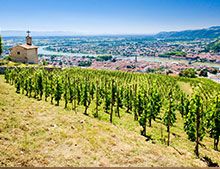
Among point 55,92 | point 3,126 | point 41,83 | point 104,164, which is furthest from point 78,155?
point 41,83

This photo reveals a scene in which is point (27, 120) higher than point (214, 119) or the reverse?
higher

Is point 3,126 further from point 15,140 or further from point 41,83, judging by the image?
point 41,83

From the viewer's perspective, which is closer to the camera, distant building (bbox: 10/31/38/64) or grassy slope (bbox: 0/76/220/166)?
grassy slope (bbox: 0/76/220/166)

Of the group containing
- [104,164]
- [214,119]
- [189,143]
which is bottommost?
[189,143]

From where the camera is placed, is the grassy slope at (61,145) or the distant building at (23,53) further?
the distant building at (23,53)

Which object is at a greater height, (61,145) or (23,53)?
(23,53)

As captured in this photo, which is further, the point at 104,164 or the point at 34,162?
the point at 104,164

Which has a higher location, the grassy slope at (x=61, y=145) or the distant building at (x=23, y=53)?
the distant building at (x=23, y=53)

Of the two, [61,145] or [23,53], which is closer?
[61,145]

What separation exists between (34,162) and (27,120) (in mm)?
7160

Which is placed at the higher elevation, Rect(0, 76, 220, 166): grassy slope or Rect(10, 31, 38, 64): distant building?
Rect(10, 31, 38, 64): distant building

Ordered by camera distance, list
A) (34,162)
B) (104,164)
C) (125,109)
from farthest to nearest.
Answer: (125,109) → (104,164) → (34,162)

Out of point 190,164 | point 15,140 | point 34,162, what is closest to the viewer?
point 34,162

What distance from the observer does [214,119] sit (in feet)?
102
